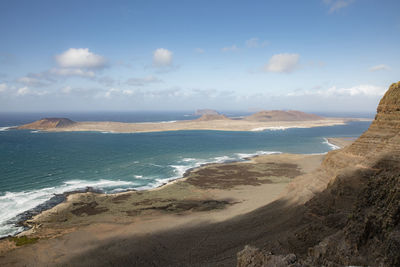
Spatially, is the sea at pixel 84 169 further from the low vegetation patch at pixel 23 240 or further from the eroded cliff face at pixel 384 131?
the eroded cliff face at pixel 384 131

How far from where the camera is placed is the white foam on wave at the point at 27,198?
3291 cm

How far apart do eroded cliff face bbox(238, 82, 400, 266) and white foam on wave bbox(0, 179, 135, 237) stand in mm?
31921

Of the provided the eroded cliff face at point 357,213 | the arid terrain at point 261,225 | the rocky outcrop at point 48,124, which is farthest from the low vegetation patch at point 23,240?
the rocky outcrop at point 48,124

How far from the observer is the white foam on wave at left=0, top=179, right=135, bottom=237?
32.9 metres

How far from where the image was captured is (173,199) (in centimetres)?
4244

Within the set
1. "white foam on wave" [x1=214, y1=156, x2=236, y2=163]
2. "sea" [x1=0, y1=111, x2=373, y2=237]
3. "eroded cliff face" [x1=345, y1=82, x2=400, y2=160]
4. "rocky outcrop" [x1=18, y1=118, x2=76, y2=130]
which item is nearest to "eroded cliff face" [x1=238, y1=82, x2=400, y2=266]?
"eroded cliff face" [x1=345, y1=82, x2=400, y2=160]

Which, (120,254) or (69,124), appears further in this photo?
(69,124)

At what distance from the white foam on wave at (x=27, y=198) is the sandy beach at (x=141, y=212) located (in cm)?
251

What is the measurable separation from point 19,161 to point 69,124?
353 feet

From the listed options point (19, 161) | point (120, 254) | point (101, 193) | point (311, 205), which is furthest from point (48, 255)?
point (19, 161)

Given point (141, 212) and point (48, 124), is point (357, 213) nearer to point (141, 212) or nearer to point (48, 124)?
point (141, 212)

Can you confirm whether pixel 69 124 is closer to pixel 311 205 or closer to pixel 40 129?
pixel 40 129

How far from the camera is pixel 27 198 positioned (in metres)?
42.0

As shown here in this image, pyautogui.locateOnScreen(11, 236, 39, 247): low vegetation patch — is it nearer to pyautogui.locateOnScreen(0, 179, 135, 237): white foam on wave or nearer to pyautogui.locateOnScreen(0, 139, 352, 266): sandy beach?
pyautogui.locateOnScreen(0, 139, 352, 266): sandy beach
